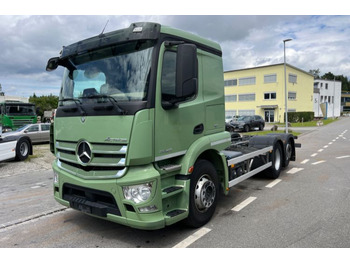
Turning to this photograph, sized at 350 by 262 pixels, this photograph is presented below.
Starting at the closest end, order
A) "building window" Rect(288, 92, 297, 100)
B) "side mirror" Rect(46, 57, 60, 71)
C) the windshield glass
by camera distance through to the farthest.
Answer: the windshield glass → "side mirror" Rect(46, 57, 60, 71) → "building window" Rect(288, 92, 297, 100)

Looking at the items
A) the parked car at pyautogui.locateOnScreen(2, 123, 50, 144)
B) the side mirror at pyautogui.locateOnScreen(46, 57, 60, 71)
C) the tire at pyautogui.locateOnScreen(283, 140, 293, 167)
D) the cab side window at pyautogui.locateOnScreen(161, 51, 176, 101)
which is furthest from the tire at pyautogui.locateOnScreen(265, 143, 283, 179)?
the parked car at pyautogui.locateOnScreen(2, 123, 50, 144)

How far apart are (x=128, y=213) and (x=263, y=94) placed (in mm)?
45539

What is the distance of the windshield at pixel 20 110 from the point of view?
18375mm

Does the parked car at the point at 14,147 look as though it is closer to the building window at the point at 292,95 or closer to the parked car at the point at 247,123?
the parked car at the point at 247,123

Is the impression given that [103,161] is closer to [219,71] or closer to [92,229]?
[92,229]

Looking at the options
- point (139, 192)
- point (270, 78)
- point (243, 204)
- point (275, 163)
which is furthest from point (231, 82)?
point (139, 192)

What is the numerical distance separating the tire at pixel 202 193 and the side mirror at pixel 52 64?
270 cm

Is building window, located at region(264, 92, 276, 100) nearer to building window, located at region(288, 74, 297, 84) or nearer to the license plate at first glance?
building window, located at region(288, 74, 297, 84)

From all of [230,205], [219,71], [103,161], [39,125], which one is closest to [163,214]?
[103,161]

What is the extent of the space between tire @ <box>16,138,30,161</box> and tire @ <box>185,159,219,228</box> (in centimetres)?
849

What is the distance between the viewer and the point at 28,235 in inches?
154

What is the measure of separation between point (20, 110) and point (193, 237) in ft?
62.9

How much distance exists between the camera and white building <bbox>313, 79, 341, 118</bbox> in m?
58.5

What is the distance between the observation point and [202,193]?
3.85m
